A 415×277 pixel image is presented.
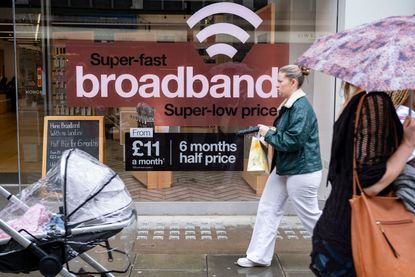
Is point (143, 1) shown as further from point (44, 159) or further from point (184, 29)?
→ point (44, 159)

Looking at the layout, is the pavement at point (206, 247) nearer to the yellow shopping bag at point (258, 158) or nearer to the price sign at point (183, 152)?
the price sign at point (183, 152)

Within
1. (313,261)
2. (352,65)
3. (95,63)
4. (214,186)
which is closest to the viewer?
(352,65)

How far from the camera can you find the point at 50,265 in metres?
2.95

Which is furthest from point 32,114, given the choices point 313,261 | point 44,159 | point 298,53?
point 313,261

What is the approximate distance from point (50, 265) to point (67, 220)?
27 centimetres

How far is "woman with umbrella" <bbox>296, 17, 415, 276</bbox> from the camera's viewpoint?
2.22 metres

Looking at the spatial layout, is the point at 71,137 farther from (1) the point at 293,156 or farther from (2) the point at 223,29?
(1) the point at 293,156

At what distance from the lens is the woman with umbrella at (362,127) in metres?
2.22

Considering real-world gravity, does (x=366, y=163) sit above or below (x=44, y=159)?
above

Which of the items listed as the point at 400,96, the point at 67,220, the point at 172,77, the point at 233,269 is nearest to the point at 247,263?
the point at 233,269

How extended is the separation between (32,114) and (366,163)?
5.01 metres

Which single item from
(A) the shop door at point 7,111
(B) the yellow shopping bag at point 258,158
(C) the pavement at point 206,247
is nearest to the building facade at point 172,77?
(C) the pavement at point 206,247

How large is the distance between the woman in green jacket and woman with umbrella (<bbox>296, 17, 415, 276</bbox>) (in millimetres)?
1494

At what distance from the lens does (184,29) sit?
616cm
